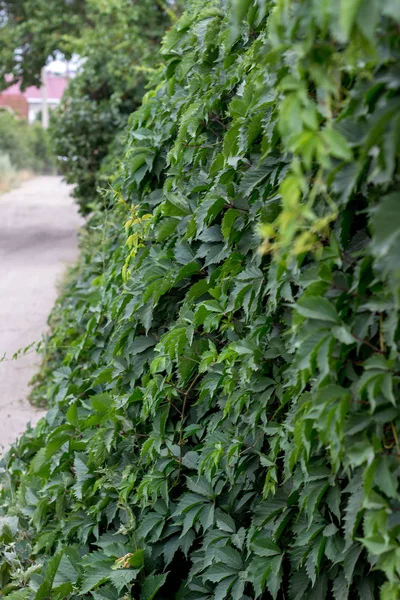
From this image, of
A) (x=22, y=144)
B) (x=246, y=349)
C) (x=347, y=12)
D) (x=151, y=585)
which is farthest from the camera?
(x=22, y=144)

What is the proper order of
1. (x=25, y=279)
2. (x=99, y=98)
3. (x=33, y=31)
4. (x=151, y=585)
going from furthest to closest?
(x=33, y=31) → (x=99, y=98) → (x=25, y=279) → (x=151, y=585)

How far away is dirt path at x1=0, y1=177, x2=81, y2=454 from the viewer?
564 centimetres

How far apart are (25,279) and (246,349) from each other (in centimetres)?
820

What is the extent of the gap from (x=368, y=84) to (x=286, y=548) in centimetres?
137

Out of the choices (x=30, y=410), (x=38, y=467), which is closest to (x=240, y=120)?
(x=38, y=467)

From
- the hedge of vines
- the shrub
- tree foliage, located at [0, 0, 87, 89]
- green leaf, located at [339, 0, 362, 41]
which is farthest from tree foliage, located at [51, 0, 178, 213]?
the shrub

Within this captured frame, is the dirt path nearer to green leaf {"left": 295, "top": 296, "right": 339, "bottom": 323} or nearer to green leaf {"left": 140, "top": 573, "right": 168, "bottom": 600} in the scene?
green leaf {"left": 140, "top": 573, "right": 168, "bottom": 600}

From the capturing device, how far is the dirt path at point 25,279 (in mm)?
5638

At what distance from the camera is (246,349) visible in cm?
209

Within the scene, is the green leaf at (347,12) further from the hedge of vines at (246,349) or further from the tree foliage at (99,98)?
the tree foliage at (99,98)

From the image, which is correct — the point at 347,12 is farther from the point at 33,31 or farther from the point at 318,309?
the point at 33,31

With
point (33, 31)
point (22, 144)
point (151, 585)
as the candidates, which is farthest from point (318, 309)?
point (22, 144)

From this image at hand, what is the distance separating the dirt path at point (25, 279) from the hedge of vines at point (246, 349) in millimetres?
1859

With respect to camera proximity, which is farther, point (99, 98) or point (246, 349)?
point (99, 98)
